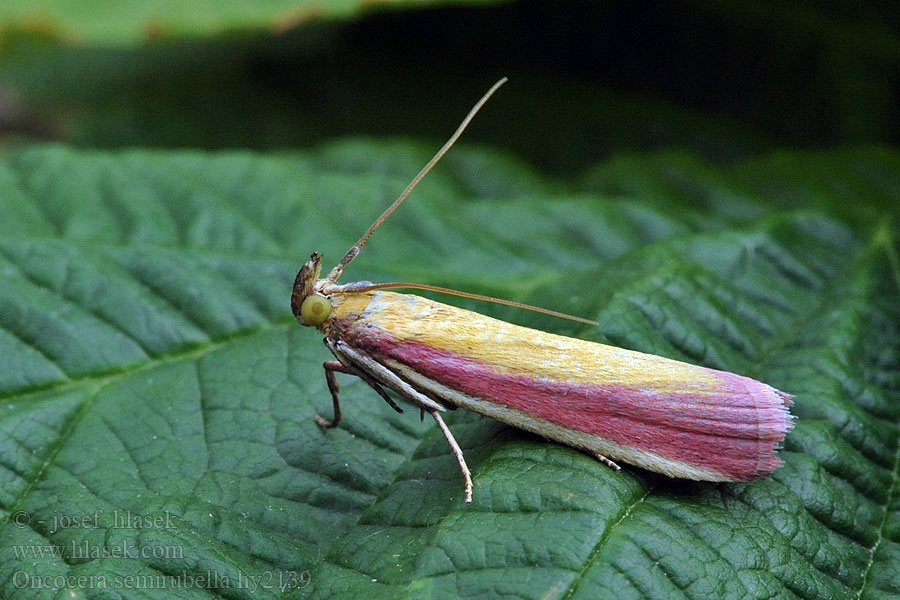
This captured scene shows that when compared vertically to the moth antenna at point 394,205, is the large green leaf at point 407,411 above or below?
below

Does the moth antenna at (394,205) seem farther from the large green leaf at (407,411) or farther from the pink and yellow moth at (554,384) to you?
the large green leaf at (407,411)

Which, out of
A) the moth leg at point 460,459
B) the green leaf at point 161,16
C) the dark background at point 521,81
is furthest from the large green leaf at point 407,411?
the dark background at point 521,81

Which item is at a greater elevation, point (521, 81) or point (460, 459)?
Answer: point (521, 81)

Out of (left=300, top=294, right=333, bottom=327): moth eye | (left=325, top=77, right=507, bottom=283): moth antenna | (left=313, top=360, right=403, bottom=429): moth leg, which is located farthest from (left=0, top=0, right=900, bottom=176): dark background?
(left=313, top=360, right=403, bottom=429): moth leg

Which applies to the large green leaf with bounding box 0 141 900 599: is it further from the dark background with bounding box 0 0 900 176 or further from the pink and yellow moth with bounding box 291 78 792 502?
the dark background with bounding box 0 0 900 176

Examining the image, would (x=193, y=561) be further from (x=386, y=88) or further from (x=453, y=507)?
(x=386, y=88)

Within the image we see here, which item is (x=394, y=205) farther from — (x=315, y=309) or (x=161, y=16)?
(x=161, y=16)

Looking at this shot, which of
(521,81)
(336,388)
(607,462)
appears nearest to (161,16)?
(336,388)

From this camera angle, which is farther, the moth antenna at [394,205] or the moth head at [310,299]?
the moth head at [310,299]
